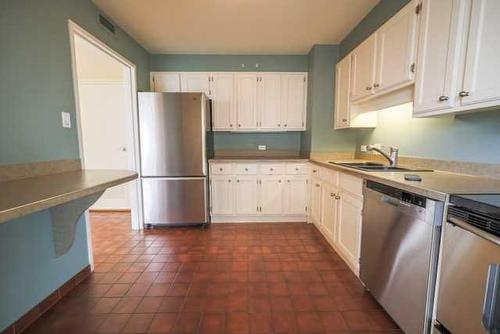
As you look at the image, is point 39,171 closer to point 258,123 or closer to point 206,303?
point 206,303

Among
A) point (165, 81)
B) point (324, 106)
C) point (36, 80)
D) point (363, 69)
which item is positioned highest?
point (165, 81)

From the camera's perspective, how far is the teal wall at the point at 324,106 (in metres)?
3.10

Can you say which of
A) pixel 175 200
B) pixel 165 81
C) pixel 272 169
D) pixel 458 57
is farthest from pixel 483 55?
pixel 165 81

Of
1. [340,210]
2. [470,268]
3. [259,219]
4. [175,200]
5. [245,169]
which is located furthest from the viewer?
[259,219]

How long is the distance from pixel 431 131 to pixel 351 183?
0.73 metres

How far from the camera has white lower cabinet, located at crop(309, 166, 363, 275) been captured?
189cm

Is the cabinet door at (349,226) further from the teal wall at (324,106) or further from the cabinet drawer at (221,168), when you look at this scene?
the cabinet drawer at (221,168)

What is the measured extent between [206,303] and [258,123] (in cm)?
248

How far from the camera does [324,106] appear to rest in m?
3.15

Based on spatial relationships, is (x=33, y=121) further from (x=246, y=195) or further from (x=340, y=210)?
(x=340, y=210)

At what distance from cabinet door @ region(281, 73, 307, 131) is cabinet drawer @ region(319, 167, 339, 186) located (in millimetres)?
1012

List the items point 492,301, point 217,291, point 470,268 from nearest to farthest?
point 492,301 → point 470,268 → point 217,291

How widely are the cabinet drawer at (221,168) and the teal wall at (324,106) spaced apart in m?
1.15

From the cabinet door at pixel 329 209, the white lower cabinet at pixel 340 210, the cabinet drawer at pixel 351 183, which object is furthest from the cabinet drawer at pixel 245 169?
the cabinet drawer at pixel 351 183
